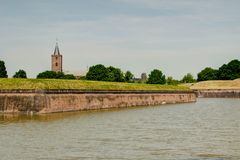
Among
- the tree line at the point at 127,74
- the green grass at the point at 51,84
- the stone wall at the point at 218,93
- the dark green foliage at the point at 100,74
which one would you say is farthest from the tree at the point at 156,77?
the green grass at the point at 51,84

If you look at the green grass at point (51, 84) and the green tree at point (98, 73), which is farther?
the green tree at point (98, 73)

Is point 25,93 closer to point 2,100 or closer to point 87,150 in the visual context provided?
point 2,100

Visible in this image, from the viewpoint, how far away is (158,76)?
12206 cm

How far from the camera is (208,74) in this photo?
133m

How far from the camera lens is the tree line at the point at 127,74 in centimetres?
9648

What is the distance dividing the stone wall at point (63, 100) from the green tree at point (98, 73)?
35.1m

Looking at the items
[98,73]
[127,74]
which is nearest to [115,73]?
[98,73]

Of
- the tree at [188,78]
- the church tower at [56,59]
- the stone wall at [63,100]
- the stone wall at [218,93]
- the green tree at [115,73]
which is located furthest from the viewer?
the tree at [188,78]

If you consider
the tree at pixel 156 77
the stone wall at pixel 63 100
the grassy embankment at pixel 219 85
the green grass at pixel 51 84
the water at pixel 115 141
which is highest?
the tree at pixel 156 77

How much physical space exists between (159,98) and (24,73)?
123ft

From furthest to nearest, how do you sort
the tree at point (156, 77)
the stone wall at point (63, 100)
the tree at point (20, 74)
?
the tree at point (156, 77) → the tree at point (20, 74) → the stone wall at point (63, 100)

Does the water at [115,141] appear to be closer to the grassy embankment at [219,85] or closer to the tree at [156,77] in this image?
the grassy embankment at [219,85]

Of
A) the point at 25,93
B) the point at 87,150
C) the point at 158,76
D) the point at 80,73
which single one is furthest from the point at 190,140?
the point at 80,73

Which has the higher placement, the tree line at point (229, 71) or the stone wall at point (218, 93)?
the tree line at point (229, 71)
